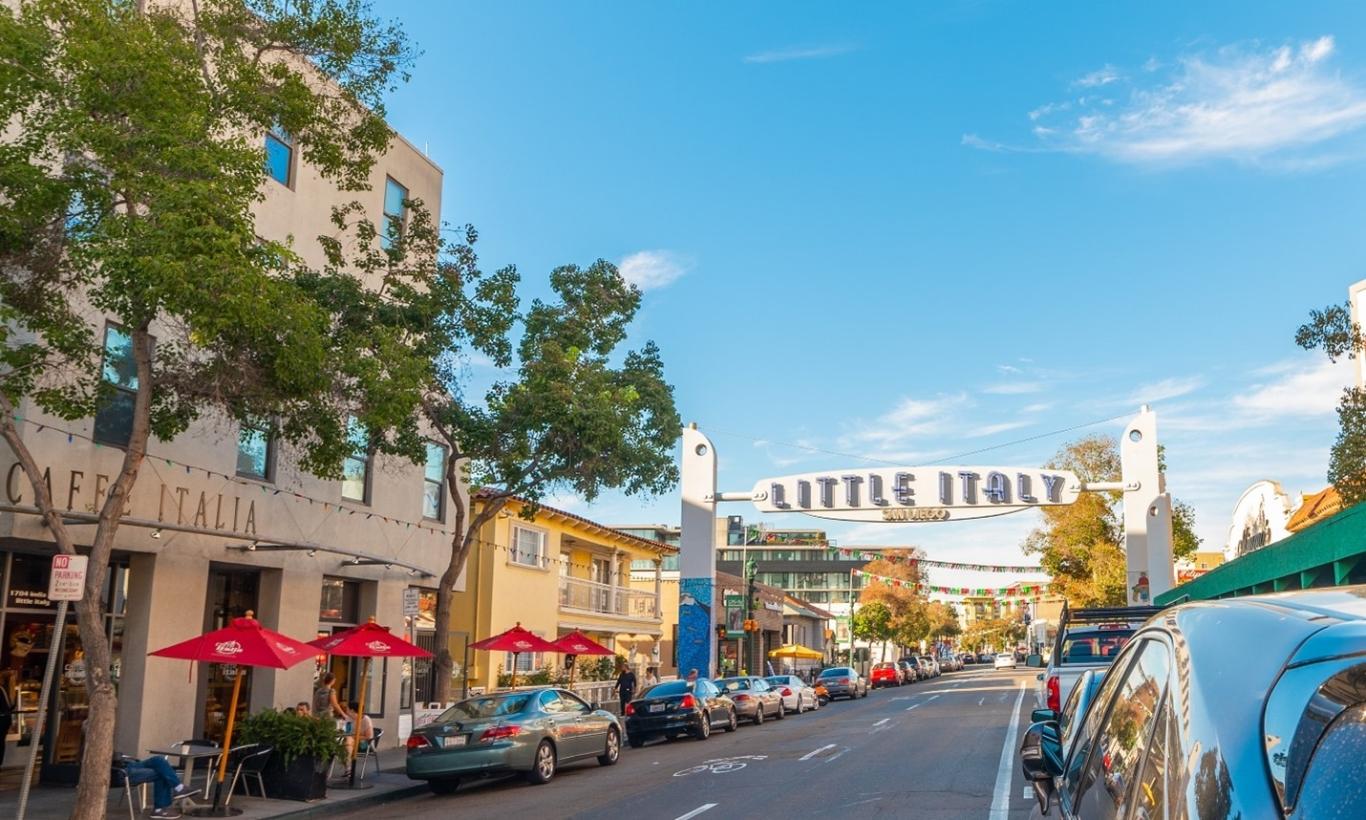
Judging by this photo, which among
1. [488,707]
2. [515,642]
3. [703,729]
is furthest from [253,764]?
[703,729]

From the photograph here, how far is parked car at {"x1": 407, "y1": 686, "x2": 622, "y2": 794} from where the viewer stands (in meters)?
17.3

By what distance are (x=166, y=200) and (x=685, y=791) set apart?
31.4ft

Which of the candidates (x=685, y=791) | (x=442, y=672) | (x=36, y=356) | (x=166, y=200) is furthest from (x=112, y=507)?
(x=442, y=672)

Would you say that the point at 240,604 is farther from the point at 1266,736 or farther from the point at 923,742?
the point at 1266,736

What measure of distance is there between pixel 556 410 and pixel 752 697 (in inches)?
611

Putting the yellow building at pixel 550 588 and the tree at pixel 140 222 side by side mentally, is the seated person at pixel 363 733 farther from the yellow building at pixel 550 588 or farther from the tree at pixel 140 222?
the yellow building at pixel 550 588

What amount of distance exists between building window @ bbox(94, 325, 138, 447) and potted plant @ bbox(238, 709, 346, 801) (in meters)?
4.53

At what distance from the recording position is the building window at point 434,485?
26.5 meters

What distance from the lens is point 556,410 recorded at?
68.0 ft

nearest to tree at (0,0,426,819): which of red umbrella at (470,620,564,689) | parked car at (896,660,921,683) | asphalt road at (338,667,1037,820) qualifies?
asphalt road at (338,667,1037,820)

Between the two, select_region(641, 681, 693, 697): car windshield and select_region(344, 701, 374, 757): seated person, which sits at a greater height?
select_region(641, 681, 693, 697): car windshield

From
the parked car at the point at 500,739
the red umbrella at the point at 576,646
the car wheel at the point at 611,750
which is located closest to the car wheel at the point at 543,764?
the parked car at the point at 500,739

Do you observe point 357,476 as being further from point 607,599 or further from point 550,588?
point 607,599

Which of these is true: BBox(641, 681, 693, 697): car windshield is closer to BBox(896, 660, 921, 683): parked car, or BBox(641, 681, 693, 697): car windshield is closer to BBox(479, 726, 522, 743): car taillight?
BBox(479, 726, 522, 743): car taillight
